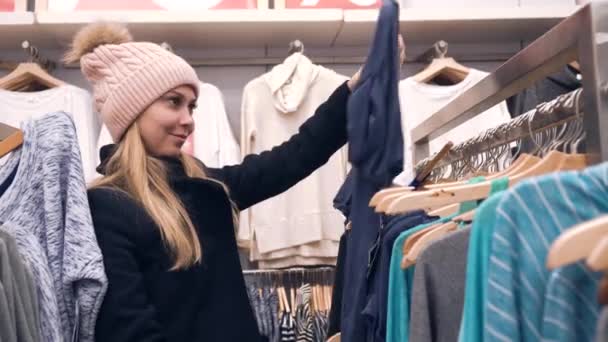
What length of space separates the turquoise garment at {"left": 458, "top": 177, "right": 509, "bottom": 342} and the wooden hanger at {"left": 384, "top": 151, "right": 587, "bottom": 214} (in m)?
0.17

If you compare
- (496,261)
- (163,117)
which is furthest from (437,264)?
(163,117)

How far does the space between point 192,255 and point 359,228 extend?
1.06 ft

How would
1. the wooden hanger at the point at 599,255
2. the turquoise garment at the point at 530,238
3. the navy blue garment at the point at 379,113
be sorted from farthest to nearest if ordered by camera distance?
the navy blue garment at the point at 379,113
the turquoise garment at the point at 530,238
the wooden hanger at the point at 599,255

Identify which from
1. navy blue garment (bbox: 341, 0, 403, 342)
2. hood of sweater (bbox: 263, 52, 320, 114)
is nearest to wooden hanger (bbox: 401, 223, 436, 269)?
navy blue garment (bbox: 341, 0, 403, 342)

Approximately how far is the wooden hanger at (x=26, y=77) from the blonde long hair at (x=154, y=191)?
1.01 m

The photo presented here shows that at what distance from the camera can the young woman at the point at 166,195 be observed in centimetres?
118

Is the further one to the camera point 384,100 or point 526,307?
→ point 384,100

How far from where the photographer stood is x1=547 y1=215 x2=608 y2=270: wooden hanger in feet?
1.74

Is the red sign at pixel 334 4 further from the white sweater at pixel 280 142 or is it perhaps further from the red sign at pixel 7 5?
the red sign at pixel 7 5

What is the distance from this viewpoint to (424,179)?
1.38 m

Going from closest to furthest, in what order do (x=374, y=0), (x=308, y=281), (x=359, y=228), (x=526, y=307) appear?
(x=526, y=307) → (x=359, y=228) → (x=308, y=281) → (x=374, y=0)

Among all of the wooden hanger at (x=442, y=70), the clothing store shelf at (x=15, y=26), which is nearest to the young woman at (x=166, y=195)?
the clothing store shelf at (x=15, y=26)

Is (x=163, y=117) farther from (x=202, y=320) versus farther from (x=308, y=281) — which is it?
(x=308, y=281)

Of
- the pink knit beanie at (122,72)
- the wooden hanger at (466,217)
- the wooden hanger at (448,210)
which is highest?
the pink knit beanie at (122,72)
